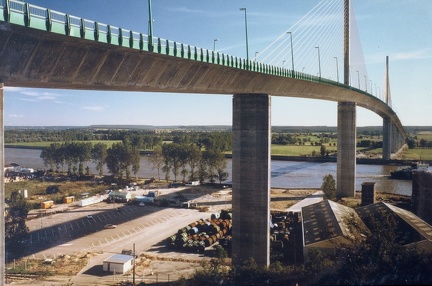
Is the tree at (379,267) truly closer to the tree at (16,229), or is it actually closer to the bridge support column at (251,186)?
the bridge support column at (251,186)

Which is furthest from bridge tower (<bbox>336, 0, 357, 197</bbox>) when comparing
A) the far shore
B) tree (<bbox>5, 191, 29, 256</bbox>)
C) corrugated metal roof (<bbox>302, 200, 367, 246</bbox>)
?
the far shore

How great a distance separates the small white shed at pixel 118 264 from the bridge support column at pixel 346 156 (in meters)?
32.2

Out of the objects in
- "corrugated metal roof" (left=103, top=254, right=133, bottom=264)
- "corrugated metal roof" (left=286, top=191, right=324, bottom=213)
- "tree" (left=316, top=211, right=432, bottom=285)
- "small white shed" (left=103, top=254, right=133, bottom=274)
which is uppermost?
"tree" (left=316, top=211, right=432, bottom=285)

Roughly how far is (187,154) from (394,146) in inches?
2443

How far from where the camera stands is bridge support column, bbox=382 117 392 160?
8738cm

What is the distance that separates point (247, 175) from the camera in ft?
82.5

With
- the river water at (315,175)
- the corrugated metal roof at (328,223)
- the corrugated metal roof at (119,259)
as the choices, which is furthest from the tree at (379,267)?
the river water at (315,175)

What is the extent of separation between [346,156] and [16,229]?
36954 millimetres

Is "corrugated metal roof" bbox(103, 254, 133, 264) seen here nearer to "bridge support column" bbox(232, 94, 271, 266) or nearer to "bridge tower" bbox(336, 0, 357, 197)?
"bridge support column" bbox(232, 94, 271, 266)

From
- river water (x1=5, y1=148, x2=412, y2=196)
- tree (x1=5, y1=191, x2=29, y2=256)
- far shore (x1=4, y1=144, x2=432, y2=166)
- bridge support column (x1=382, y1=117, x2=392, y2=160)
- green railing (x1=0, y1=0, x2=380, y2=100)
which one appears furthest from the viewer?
bridge support column (x1=382, y1=117, x2=392, y2=160)

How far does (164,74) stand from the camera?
19.2 meters

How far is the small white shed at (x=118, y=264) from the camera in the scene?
2392 centimetres

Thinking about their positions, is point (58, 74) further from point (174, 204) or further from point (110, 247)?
point (174, 204)

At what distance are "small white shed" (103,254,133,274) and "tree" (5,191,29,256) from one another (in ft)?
23.9
